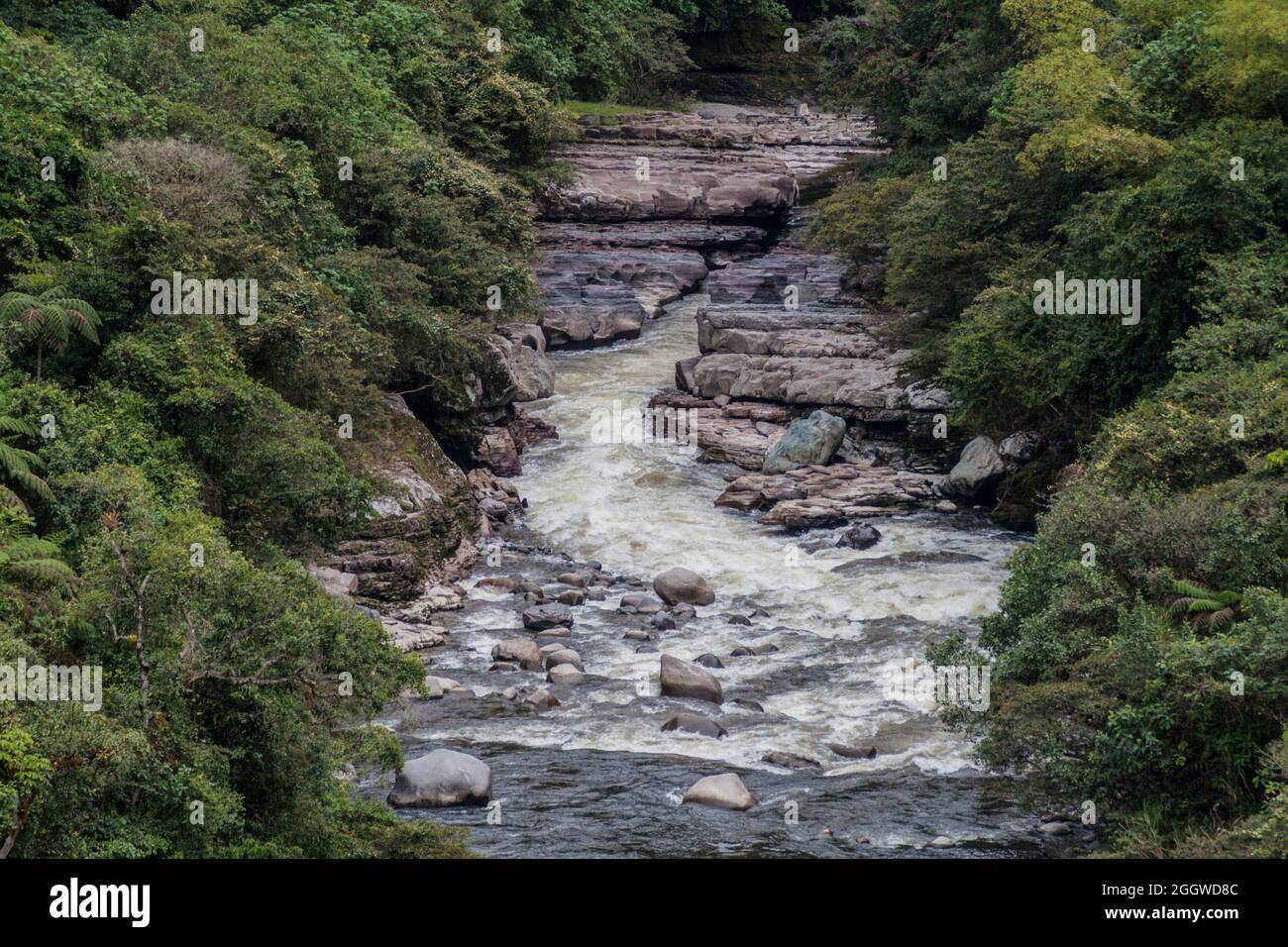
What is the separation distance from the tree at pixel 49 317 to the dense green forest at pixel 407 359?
6cm

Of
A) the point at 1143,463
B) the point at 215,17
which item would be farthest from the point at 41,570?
the point at 215,17

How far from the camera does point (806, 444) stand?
3098 centimetres

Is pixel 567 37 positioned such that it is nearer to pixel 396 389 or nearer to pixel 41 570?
pixel 396 389

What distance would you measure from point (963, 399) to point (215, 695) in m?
19.1

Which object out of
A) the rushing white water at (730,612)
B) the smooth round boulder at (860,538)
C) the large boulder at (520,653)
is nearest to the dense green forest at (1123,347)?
the rushing white water at (730,612)

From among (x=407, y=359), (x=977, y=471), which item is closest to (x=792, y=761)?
(x=977, y=471)

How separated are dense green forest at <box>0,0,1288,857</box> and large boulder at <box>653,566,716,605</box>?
612 cm

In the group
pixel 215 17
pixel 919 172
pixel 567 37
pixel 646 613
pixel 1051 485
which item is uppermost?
pixel 567 37

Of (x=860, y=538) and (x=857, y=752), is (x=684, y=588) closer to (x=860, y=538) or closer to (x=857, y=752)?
(x=860, y=538)

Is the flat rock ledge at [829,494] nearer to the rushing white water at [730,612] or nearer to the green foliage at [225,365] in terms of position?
the rushing white water at [730,612]

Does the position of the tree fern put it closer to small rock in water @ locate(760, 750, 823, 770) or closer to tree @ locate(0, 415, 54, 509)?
small rock in water @ locate(760, 750, 823, 770)

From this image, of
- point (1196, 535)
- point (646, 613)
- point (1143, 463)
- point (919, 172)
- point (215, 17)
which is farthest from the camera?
point (919, 172)

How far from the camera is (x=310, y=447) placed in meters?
20.6

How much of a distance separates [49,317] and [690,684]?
10636 millimetres
